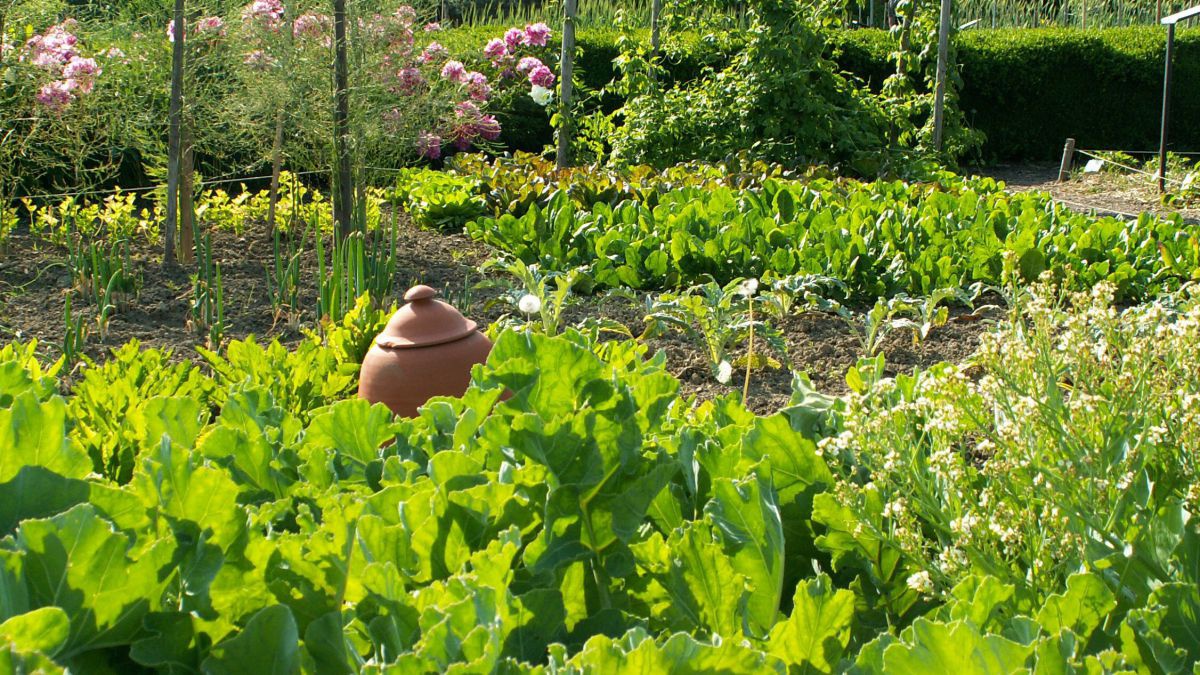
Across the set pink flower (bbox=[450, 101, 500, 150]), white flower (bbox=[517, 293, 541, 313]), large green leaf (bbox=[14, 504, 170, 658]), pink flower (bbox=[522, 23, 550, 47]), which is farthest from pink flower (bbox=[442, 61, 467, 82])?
large green leaf (bbox=[14, 504, 170, 658])

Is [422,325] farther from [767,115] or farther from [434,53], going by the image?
[767,115]

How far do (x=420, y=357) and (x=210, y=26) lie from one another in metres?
4.09

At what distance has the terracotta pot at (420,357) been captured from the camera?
2861mm

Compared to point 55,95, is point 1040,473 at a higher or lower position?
lower

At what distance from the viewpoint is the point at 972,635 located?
850mm

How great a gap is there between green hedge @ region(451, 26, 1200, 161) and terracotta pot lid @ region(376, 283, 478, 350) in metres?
14.2

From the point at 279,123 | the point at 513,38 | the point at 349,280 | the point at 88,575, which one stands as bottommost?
the point at 349,280

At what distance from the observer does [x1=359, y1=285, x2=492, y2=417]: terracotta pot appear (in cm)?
286

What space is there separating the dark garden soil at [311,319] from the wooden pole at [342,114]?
0.40m

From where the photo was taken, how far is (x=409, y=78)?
261 inches

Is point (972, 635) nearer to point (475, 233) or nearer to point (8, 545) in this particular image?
point (8, 545)

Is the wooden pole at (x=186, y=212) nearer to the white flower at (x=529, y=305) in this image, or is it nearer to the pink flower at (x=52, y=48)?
the pink flower at (x=52, y=48)

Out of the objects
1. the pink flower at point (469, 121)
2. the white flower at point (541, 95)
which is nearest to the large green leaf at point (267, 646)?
the pink flower at point (469, 121)

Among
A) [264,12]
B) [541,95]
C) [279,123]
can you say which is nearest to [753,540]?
[279,123]
